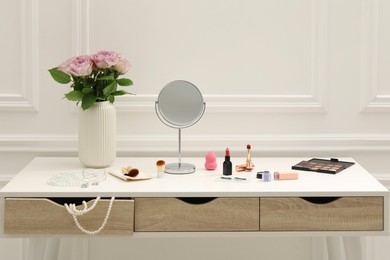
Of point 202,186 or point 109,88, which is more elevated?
point 109,88

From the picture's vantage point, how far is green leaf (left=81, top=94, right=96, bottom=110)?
224 centimetres

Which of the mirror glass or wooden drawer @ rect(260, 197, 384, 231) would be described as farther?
the mirror glass

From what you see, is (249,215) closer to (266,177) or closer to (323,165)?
(266,177)

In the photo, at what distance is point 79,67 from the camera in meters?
2.18

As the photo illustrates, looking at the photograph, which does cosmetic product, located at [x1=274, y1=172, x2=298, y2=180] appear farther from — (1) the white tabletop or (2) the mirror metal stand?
(2) the mirror metal stand

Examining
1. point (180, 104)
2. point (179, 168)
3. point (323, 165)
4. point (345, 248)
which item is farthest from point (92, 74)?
point (345, 248)

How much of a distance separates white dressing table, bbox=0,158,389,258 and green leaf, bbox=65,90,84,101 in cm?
34

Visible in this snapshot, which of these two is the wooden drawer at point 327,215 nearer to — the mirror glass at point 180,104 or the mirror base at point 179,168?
the mirror base at point 179,168

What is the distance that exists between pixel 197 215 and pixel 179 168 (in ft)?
1.00

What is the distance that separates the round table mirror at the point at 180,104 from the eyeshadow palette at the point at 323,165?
15.3 inches

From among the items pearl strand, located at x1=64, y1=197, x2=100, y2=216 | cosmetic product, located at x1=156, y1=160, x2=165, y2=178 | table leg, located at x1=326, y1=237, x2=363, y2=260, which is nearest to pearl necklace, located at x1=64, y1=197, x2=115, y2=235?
pearl strand, located at x1=64, y1=197, x2=100, y2=216

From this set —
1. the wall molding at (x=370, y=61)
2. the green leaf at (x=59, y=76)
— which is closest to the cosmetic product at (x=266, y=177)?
the wall molding at (x=370, y=61)

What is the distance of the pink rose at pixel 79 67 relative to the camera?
2.18 meters

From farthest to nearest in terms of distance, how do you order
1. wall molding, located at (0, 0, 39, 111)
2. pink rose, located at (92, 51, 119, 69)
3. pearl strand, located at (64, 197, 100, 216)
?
1. wall molding, located at (0, 0, 39, 111)
2. pink rose, located at (92, 51, 119, 69)
3. pearl strand, located at (64, 197, 100, 216)
